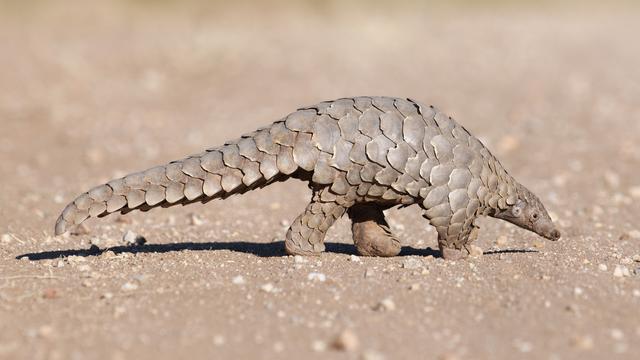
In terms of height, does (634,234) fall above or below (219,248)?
above

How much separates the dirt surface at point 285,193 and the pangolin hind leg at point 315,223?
0.15m

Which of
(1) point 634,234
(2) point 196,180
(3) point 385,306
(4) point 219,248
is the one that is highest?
(2) point 196,180

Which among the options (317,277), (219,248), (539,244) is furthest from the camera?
(539,244)

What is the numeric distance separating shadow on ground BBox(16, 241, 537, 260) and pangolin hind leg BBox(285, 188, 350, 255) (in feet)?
1.10

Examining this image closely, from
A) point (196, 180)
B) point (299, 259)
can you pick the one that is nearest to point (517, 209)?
point (299, 259)

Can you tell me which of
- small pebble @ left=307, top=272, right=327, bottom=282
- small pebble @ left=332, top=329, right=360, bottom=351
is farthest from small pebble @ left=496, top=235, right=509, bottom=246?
small pebble @ left=332, top=329, right=360, bottom=351

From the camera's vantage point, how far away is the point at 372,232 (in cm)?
686

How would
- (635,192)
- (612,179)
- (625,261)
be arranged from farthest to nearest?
(612,179) → (635,192) → (625,261)

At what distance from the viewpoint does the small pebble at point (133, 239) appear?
7.71 metres

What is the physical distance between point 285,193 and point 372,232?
3.83 m

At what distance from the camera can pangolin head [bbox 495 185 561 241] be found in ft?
23.0

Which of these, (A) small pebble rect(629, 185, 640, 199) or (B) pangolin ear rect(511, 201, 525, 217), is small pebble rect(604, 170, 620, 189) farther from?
(B) pangolin ear rect(511, 201, 525, 217)

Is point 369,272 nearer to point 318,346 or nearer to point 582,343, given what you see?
point 318,346

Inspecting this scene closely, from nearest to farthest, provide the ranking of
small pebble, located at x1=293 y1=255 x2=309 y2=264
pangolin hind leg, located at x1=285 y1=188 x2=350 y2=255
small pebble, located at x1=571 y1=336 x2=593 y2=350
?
1. small pebble, located at x1=571 y1=336 x2=593 y2=350
2. pangolin hind leg, located at x1=285 y1=188 x2=350 y2=255
3. small pebble, located at x1=293 y1=255 x2=309 y2=264
